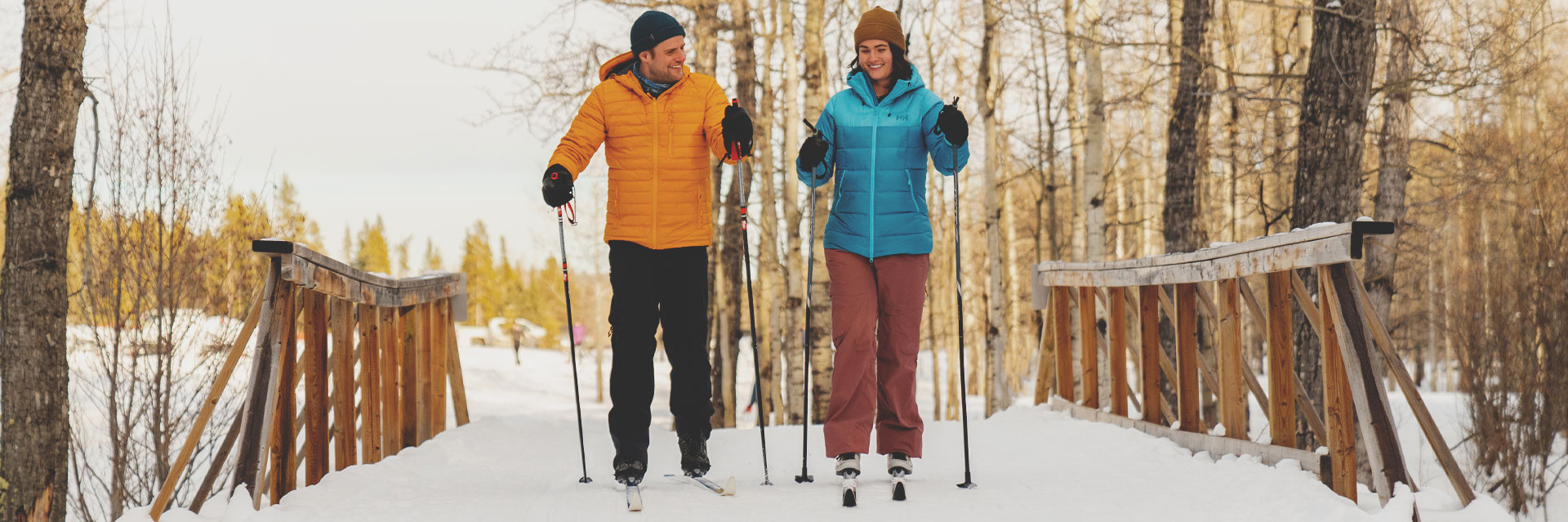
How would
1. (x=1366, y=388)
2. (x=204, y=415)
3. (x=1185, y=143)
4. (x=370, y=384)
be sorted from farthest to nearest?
(x=1185, y=143)
(x=370, y=384)
(x=204, y=415)
(x=1366, y=388)

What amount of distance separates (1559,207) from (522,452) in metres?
10.3

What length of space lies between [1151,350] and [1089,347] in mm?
913

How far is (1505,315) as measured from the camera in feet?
33.9

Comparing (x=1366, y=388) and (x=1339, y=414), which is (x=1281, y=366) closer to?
(x=1339, y=414)

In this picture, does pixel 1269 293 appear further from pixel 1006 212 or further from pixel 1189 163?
pixel 1006 212

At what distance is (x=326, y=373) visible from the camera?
4211mm

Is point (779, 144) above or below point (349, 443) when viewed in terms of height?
above

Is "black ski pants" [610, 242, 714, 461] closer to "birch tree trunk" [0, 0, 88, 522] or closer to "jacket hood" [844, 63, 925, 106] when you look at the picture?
"jacket hood" [844, 63, 925, 106]

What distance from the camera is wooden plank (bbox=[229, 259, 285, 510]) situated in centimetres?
345

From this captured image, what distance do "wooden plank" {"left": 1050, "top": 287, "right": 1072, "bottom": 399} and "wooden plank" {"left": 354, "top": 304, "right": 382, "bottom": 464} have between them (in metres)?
3.97

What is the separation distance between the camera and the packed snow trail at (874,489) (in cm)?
354

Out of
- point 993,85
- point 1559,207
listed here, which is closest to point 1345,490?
point 1559,207

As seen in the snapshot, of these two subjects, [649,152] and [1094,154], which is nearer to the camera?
[649,152]

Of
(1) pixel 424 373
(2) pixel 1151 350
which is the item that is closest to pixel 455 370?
(1) pixel 424 373
